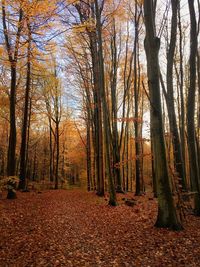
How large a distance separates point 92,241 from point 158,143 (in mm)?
2818

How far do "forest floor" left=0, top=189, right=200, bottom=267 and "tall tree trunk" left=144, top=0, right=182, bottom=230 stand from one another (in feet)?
1.18

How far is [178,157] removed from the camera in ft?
28.9

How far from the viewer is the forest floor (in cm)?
414

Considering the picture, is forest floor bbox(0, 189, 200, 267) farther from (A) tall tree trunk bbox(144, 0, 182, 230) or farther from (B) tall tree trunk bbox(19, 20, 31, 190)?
(B) tall tree trunk bbox(19, 20, 31, 190)

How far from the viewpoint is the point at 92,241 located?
5211 millimetres

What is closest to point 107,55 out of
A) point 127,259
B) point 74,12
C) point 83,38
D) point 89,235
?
point 83,38

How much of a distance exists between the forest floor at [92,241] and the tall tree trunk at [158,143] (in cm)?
36

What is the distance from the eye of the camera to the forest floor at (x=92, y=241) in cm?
414

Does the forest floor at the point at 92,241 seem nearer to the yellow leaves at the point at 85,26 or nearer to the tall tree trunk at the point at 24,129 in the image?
the tall tree trunk at the point at 24,129

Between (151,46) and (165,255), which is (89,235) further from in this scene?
(151,46)

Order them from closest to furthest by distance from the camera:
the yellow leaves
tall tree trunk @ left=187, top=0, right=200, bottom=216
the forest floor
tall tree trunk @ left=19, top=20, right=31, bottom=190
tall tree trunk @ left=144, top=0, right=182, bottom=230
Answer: the forest floor → tall tree trunk @ left=144, top=0, right=182, bottom=230 → tall tree trunk @ left=187, top=0, right=200, bottom=216 → the yellow leaves → tall tree trunk @ left=19, top=20, right=31, bottom=190

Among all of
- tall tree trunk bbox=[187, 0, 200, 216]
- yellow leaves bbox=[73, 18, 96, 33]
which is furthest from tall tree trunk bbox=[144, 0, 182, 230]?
yellow leaves bbox=[73, 18, 96, 33]

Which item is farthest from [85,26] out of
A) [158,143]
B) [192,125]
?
[158,143]

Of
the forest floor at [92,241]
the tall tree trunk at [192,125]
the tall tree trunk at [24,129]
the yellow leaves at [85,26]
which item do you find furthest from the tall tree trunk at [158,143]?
the tall tree trunk at [24,129]
